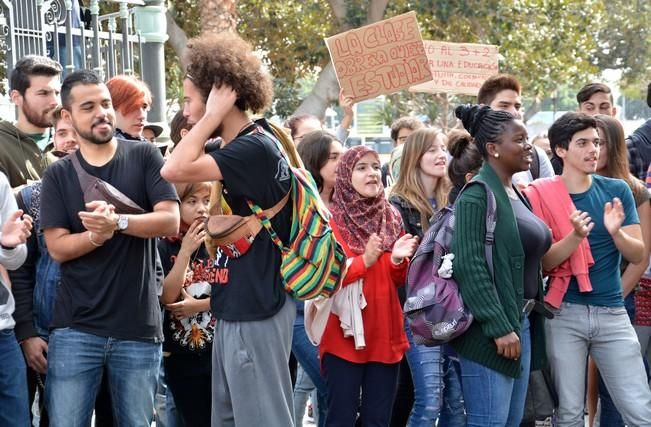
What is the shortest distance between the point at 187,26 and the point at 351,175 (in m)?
14.1

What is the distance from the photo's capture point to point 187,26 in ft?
66.0

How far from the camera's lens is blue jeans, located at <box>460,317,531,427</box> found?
5566 millimetres

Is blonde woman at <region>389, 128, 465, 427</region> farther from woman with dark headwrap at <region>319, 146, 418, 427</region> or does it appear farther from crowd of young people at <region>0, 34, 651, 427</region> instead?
woman with dark headwrap at <region>319, 146, 418, 427</region>

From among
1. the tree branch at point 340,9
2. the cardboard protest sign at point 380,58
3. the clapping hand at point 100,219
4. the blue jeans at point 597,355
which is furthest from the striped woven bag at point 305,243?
the tree branch at point 340,9

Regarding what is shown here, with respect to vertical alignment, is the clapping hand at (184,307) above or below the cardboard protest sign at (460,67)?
below

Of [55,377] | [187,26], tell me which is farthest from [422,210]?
[187,26]

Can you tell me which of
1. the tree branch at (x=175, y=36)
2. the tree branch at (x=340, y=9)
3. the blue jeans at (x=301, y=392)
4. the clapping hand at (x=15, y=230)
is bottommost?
the blue jeans at (x=301, y=392)

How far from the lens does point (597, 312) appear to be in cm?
627

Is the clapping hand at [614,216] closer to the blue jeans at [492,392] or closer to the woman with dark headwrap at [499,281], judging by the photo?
the woman with dark headwrap at [499,281]

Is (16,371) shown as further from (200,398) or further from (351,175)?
(351,175)

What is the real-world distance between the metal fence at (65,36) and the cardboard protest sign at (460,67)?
2.87 meters

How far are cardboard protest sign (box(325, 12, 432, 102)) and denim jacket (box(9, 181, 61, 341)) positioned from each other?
3.43m

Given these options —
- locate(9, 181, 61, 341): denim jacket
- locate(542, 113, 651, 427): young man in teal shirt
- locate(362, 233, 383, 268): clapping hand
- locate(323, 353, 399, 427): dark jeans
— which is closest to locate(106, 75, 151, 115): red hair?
locate(9, 181, 61, 341): denim jacket

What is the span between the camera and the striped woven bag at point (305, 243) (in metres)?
5.02
